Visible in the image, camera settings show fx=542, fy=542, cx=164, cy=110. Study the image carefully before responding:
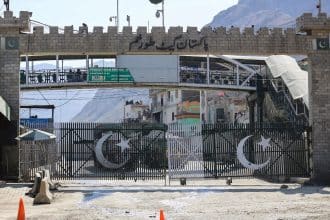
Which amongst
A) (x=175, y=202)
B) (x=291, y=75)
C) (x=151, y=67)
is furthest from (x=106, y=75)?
(x=175, y=202)

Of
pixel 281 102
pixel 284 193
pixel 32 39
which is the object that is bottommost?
pixel 284 193

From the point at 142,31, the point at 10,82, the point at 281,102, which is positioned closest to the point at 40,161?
the point at 10,82

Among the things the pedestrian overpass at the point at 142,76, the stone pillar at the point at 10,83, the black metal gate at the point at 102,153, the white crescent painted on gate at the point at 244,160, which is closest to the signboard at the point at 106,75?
the pedestrian overpass at the point at 142,76

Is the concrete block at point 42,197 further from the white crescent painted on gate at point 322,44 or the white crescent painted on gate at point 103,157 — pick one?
the white crescent painted on gate at point 322,44

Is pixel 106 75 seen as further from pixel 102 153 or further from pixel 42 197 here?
pixel 42 197

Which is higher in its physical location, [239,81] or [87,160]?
[239,81]

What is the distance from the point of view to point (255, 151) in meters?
22.3

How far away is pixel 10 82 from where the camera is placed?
836 inches

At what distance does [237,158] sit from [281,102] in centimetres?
1276

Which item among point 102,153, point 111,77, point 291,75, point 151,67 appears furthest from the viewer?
point 151,67

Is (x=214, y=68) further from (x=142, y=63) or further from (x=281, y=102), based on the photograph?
(x=281, y=102)

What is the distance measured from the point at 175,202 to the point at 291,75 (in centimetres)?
1878

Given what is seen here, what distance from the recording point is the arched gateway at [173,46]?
21219mm

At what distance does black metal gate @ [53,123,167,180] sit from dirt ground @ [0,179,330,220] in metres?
1.07
